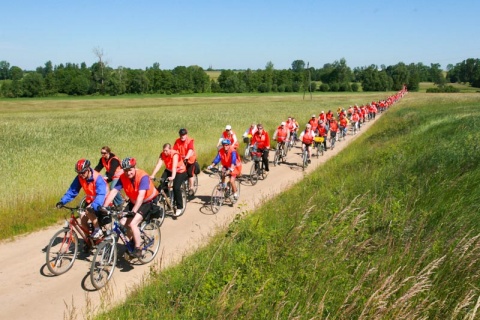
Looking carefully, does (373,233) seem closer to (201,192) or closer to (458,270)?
(458,270)

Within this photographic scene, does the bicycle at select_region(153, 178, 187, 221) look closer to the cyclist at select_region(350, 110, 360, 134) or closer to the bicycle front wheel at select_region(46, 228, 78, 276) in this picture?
the bicycle front wheel at select_region(46, 228, 78, 276)

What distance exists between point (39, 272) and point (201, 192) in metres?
6.88

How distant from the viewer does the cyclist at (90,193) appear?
24.2 ft

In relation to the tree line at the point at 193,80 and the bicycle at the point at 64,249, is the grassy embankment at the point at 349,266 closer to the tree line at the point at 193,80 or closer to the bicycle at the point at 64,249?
the bicycle at the point at 64,249

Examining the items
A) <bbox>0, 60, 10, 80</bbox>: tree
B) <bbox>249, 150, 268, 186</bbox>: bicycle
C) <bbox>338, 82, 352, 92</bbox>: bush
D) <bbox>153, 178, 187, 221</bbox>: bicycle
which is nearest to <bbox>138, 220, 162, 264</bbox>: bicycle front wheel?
<bbox>153, 178, 187, 221</bbox>: bicycle

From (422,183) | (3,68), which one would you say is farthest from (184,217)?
(3,68)

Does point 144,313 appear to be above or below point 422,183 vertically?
below

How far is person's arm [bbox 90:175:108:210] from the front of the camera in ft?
24.3

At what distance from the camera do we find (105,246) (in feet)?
23.0

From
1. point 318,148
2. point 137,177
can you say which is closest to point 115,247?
point 137,177

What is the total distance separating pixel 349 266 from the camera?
518 centimetres

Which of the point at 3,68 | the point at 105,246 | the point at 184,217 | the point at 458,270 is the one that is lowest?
the point at 184,217

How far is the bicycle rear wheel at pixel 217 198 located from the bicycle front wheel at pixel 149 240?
3.25 m

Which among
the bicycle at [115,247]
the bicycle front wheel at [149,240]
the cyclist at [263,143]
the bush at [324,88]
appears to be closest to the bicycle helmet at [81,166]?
the bicycle at [115,247]
